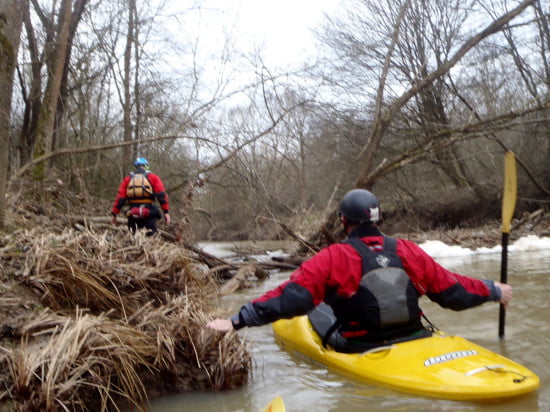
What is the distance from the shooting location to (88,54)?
9570 mm

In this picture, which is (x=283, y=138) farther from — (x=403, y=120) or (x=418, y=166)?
(x=418, y=166)

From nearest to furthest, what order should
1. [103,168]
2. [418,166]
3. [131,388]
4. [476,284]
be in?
[131,388] < [476,284] < [103,168] < [418,166]

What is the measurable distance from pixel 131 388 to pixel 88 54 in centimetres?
820

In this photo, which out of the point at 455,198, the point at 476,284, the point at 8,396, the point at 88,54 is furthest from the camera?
the point at 455,198

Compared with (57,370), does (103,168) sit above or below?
above

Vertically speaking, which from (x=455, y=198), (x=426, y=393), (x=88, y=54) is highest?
(x=88, y=54)

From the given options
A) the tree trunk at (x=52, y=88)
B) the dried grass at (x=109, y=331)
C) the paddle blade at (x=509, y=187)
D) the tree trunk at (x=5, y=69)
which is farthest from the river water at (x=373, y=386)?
the tree trunk at (x=52, y=88)

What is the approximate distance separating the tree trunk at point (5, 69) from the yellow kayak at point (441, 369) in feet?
10.6

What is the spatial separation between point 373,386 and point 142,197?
5.27 meters

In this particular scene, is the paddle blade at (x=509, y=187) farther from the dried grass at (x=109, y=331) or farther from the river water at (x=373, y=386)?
the dried grass at (x=109, y=331)

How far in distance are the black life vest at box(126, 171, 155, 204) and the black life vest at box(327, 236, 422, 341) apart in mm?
4898

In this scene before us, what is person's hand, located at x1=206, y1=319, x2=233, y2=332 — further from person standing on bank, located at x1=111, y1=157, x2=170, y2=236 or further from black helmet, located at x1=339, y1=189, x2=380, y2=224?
person standing on bank, located at x1=111, y1=157, x2=170, y2=236

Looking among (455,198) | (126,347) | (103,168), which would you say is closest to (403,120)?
(455,198)

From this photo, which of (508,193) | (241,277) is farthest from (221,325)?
(241,277)
